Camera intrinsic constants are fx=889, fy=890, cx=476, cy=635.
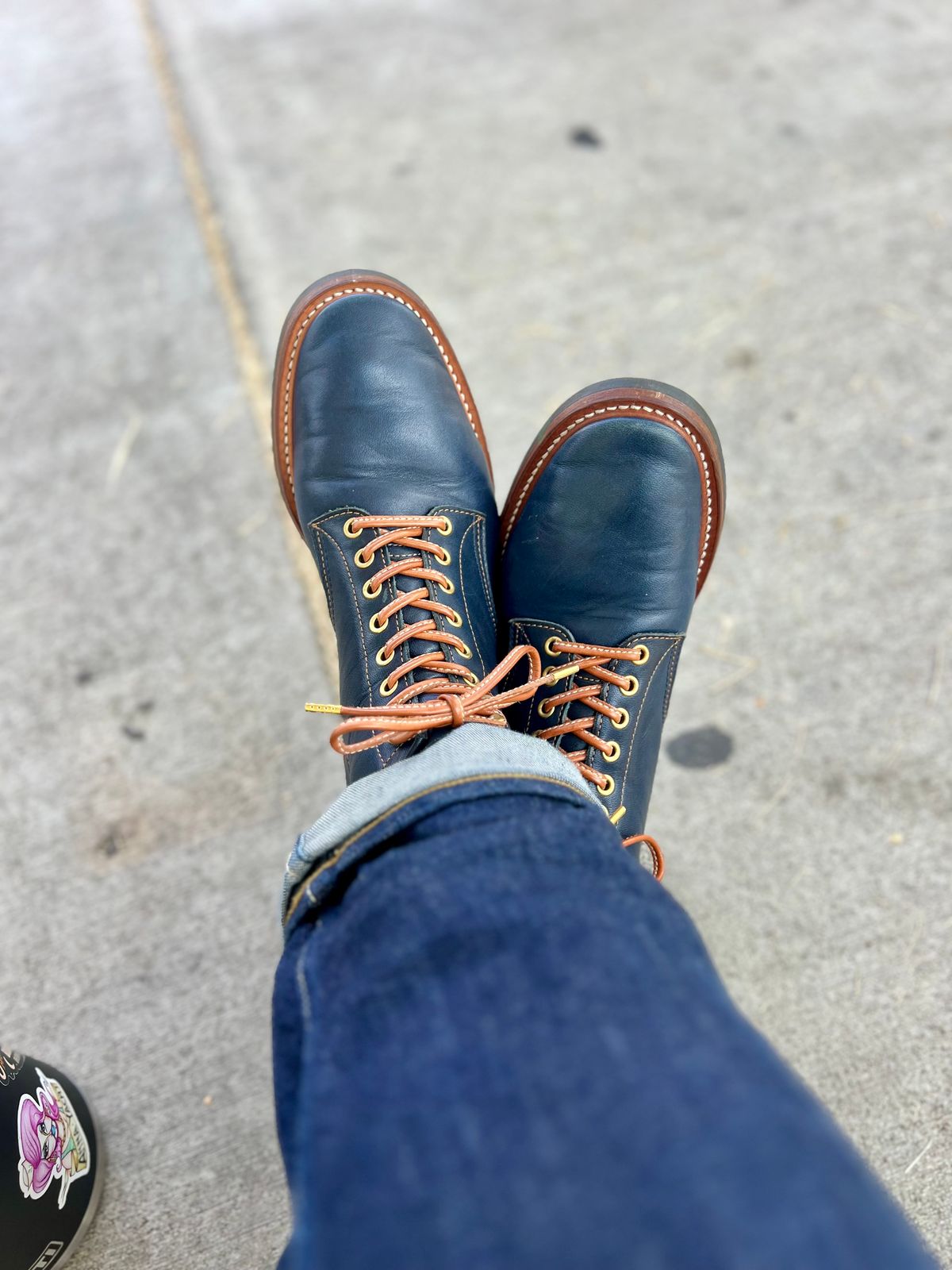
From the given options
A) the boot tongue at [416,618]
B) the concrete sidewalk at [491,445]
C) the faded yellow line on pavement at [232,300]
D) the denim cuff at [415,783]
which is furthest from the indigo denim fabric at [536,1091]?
the faded yellow line on pavement at [232,300]

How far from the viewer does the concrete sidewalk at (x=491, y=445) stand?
0.93 metres

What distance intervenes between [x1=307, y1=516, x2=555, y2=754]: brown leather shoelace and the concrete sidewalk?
222 millimetres

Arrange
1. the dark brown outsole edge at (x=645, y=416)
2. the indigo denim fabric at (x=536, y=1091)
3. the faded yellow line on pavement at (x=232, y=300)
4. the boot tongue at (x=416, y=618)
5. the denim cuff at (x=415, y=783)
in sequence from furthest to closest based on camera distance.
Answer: the faded yellow line on pavement at (x=232, y=300), the dark brown outsole edge at (x=645, y=416), the boot tongue at (x=416, y=618), the denim cuff at (x=415, y=783), the indigo denim fabric at (x=536, y=1091)

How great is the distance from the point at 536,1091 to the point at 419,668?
1.49ft

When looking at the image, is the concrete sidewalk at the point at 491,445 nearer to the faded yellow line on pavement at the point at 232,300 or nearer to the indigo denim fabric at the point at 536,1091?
the faded yellow line on pavement at the point at 232,300

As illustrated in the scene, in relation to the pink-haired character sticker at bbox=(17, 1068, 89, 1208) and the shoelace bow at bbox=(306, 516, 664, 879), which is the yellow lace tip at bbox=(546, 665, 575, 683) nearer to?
the shoelace bow at bbox=(306, 516, 664, 879)

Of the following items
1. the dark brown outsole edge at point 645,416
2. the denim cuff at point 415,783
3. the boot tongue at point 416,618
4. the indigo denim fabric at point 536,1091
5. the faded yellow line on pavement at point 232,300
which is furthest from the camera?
the faded yellow line on pavement at point 232,300

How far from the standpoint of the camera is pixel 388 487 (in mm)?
995

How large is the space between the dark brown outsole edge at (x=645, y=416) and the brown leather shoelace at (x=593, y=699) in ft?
0.55

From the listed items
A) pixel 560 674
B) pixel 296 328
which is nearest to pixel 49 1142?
pixel 560 674

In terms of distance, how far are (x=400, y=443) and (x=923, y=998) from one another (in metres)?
0.82

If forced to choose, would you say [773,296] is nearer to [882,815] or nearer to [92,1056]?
[882,815]

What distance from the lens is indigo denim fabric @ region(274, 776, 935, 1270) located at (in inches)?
15.7

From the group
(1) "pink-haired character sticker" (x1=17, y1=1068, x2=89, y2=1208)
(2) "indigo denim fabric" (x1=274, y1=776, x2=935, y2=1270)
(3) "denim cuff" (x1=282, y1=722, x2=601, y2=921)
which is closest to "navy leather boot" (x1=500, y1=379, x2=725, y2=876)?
(3) "denim cuff" (x1=282, y1=722, x2=601, y2=921)
